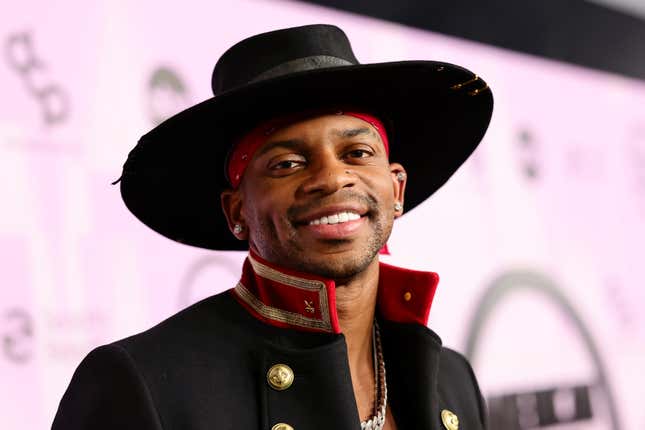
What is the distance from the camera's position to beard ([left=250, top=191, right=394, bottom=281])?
4.72 ft

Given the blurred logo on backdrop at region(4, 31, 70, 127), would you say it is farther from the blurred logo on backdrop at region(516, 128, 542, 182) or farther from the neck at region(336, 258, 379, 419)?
the blurred logo on backdrop at region(516, 128, 542, 182)

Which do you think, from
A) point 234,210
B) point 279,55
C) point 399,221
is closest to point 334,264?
point 234,210

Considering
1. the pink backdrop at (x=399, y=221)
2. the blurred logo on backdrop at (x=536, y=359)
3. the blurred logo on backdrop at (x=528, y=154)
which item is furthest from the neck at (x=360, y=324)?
the blurred logo on backdrop at (x=528, y=154)

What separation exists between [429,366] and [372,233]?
29cm

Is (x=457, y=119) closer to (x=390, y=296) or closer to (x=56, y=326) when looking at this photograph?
(x=390, y=296)

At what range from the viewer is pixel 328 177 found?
1.43 meters

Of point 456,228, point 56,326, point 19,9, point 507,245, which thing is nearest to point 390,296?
point 56,326

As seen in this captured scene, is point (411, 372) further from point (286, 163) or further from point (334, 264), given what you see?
point (286, 163)

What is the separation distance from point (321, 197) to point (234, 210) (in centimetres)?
22

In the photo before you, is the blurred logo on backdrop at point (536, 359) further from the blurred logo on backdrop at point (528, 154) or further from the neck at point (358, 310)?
the neck at point (358, 310)

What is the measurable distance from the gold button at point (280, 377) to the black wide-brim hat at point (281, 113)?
39cm

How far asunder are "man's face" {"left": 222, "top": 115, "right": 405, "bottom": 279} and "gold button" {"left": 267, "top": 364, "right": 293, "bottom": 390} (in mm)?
156

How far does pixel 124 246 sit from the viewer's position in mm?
2355

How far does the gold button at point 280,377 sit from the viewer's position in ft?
4.68
